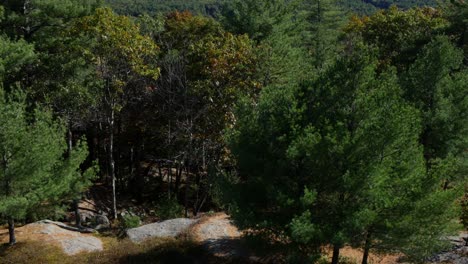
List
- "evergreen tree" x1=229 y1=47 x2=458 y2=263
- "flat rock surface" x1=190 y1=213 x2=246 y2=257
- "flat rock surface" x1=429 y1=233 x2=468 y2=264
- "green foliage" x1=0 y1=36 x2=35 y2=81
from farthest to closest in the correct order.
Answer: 1. "green foliage" x1=0 y1=36 x2=35 y2=81
2. "flat rock surface" x1=190 y1=213 x2=246 y2=257
3. "flat rock surface" x1=429 y1=233 x2=468 y2=264
4. "evergreen tree" x1=229 y1=47 x2=458 y2=263

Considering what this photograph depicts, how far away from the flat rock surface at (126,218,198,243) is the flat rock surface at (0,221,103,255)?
1773 mm

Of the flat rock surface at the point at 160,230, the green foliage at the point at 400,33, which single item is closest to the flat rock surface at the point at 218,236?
the flat rock surface at the point at 160,230

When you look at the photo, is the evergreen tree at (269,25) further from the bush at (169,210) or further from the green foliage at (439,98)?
the bush at (169,210)

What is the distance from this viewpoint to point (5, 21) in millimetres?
26172

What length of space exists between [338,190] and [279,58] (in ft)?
39.4

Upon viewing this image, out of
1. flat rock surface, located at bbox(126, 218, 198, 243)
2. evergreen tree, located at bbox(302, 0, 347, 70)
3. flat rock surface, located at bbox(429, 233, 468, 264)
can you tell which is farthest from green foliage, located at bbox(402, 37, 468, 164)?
evergreen tree, located at bbox(302, 0, 347, 70)

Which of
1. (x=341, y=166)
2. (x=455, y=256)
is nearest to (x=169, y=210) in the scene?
(x=341, y=166)

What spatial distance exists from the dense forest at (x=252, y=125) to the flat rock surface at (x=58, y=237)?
2.90 ft

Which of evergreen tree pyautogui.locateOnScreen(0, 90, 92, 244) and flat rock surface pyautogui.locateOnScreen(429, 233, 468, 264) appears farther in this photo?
flat rock surface pyautogui.locateOnScreen(429, 233, 468, 264)

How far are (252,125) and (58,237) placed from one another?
40.7 ft

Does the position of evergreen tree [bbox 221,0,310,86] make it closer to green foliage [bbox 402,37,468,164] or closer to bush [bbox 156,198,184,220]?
green foliage [bbox 402,37,468,164]

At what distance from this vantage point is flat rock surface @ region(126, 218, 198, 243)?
23.0 m

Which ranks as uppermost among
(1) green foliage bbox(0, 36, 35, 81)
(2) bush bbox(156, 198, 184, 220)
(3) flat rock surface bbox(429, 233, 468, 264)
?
(1) green foliage bbox(0, 36, 35, 81)

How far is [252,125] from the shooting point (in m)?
16.8
